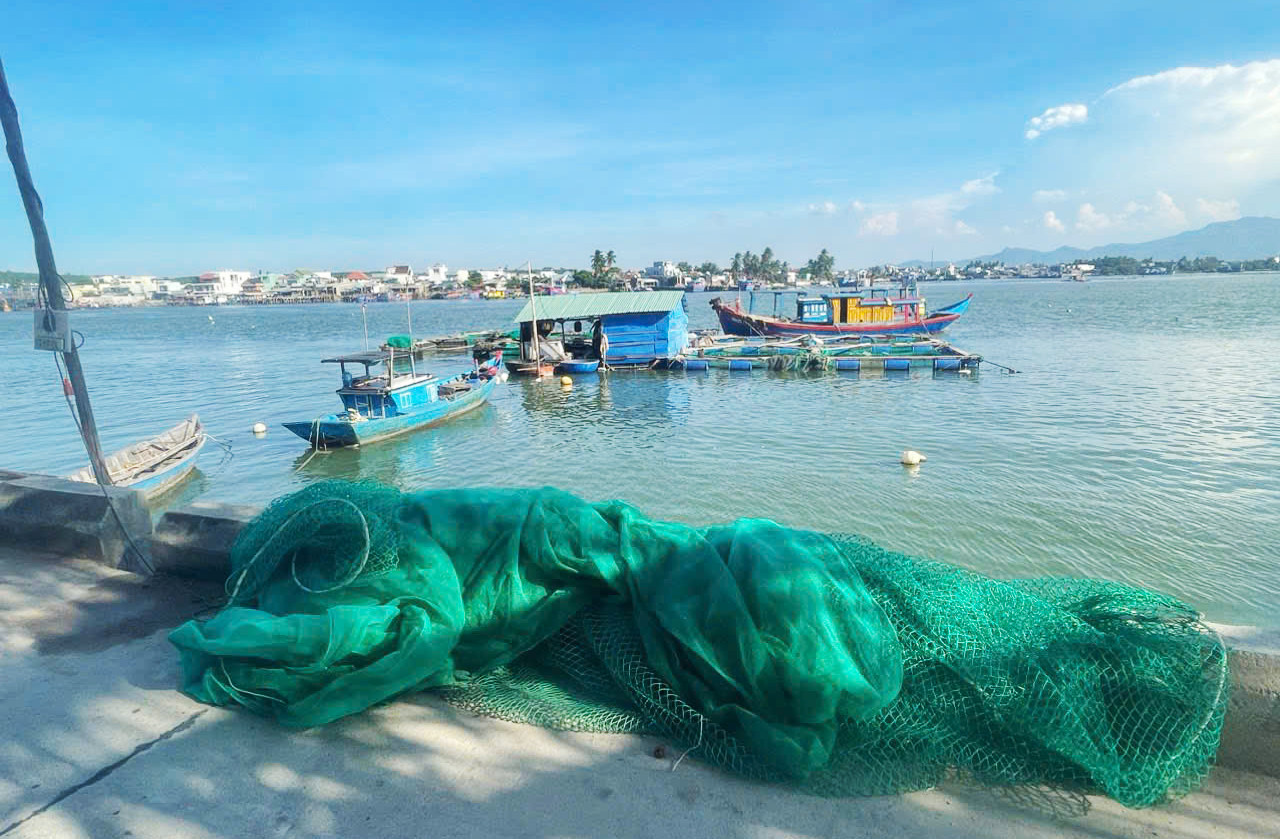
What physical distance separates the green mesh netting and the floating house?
1028 inches

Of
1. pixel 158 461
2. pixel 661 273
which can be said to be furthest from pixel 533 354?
pixel 661 273

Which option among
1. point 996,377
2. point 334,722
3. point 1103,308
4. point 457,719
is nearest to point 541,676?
point 457,719

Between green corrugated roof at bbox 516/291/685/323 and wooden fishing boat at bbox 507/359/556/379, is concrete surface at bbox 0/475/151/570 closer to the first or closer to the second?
wooden fishing boat at bbox 507/359/556/379

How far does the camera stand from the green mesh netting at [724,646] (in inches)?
100

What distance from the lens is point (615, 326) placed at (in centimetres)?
3031

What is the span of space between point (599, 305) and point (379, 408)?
14.0m

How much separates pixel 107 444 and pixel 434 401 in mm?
8982

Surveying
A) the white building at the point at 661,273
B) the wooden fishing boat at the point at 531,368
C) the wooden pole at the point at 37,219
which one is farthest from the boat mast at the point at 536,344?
the white building at the point at 661,273

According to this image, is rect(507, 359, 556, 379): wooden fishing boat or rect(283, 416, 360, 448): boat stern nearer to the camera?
rect(283, 416, 360, 448): boat stern

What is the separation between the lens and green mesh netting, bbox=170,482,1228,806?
2543 mm

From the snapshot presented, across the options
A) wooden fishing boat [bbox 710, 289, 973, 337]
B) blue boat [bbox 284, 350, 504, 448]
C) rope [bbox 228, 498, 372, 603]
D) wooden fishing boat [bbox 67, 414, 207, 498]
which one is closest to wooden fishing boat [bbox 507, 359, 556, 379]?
blue boat [bbox 284, 350, 504, 448]

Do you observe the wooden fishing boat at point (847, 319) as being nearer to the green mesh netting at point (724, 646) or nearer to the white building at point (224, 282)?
the green mesh netting at point (724, 646)

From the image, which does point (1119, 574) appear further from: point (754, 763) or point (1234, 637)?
point (754, 763)

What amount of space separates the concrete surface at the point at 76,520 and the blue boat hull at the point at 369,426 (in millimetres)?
11993
